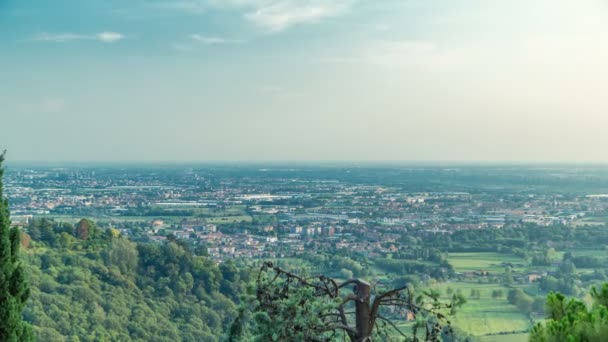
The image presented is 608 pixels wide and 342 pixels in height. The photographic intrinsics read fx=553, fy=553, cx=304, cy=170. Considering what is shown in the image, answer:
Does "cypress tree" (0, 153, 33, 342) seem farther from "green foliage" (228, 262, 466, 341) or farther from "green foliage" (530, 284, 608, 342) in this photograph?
"green foliage" (530, 284, 608, 342)

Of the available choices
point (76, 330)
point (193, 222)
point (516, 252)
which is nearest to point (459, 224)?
point (516, 252)

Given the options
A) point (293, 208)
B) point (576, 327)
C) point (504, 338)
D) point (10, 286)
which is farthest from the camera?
point (293, 208)

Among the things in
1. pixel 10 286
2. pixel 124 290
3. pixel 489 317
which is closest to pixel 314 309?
pixel 10 286

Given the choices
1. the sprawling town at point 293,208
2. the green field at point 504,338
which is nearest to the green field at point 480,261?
the sprawling town at point 293,208

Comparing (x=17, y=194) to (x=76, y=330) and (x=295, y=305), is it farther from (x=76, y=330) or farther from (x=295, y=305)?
(x=295, y=305)

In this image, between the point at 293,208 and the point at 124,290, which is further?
the point at 293,208

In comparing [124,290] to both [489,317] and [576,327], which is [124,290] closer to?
[489,317]

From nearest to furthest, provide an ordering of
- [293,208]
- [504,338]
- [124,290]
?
[504,338]
[124,290]
[293,208]

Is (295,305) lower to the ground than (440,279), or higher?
higher
